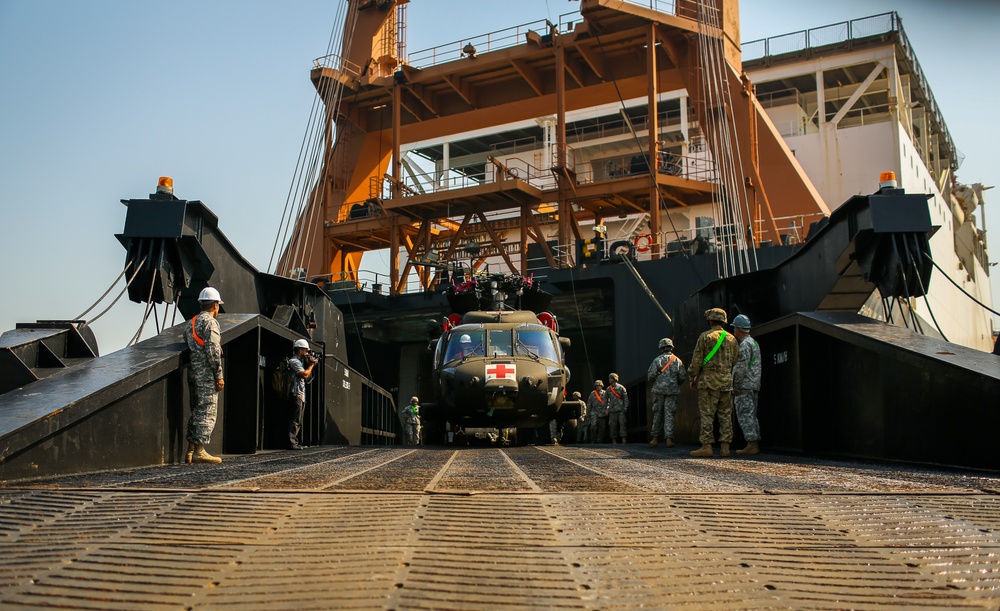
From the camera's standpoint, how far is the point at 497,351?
1306 centimetres

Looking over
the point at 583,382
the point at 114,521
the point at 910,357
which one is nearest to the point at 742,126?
the point at 583,382

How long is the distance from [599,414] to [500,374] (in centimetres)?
564

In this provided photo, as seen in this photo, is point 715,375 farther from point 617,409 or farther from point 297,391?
point 617,409

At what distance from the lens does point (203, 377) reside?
23.0 feet

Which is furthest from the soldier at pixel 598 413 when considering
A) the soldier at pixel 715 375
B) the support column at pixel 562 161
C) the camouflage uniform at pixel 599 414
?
the soldier at pixel 715 375

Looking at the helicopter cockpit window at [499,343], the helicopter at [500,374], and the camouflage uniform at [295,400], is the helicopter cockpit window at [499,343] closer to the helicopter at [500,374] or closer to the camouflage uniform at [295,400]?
the helicopter at [500,374]

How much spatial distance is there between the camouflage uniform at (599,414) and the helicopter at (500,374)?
2870 mm

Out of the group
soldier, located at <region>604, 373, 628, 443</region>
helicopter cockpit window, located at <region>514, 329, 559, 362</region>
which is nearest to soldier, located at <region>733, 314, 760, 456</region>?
helicopter cockpit window, located at <region>514, 329, 559, 362</region>

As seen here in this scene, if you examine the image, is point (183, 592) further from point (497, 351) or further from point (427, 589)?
point (497, 351)

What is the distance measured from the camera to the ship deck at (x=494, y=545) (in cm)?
255

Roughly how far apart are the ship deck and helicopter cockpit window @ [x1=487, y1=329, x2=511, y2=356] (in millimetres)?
8135

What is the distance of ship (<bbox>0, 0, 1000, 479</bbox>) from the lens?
22.4ft

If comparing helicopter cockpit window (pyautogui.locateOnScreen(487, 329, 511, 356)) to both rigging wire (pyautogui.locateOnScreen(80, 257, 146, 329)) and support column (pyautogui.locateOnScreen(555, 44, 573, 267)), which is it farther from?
support column (pyautogui.locateOnScreen(555, 44, 573, 267))

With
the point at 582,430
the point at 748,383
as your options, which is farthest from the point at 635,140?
the point at 748,383
